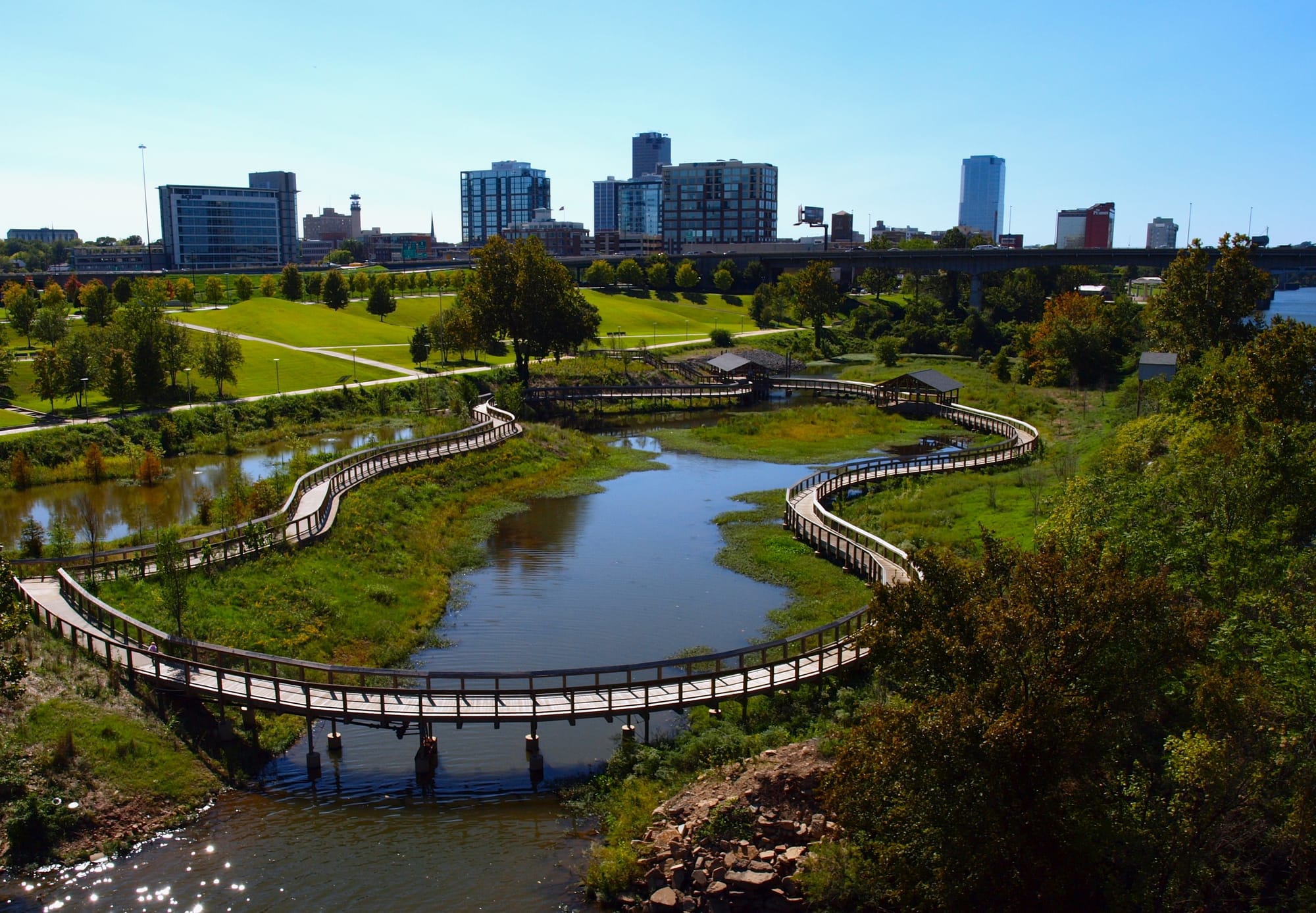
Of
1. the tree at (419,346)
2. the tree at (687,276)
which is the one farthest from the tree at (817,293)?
the tree at (419,346)

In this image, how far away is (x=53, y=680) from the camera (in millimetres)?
24219

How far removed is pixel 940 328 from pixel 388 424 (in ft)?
232

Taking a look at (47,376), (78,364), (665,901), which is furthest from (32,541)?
(78,364)

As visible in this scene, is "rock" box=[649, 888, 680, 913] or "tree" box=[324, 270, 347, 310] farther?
"tree" box=[324, 270, 347, 310]

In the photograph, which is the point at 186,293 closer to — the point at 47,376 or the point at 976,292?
the point at 47,376

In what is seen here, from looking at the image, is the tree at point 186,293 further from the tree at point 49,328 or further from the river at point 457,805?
the river at point 457,805

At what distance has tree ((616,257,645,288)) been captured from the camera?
150 meters

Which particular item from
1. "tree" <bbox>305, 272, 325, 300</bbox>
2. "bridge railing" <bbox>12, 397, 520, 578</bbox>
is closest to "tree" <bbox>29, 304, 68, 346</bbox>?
"bridge railing" <bbox>12, 397, 520, 578</bbox>

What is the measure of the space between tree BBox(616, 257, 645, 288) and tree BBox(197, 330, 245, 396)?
274 ft

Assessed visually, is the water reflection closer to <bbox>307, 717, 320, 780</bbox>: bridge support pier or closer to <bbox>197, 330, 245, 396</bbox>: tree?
<bbox>197, 330, 245, 396</bbox>: tree

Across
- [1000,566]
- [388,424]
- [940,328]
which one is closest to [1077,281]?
[940,328]

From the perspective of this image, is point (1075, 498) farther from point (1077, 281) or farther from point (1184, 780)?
point (1077, 281)

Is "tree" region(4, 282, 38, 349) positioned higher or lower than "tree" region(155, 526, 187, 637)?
higher

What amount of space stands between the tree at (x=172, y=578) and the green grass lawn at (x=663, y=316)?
77.4 m
